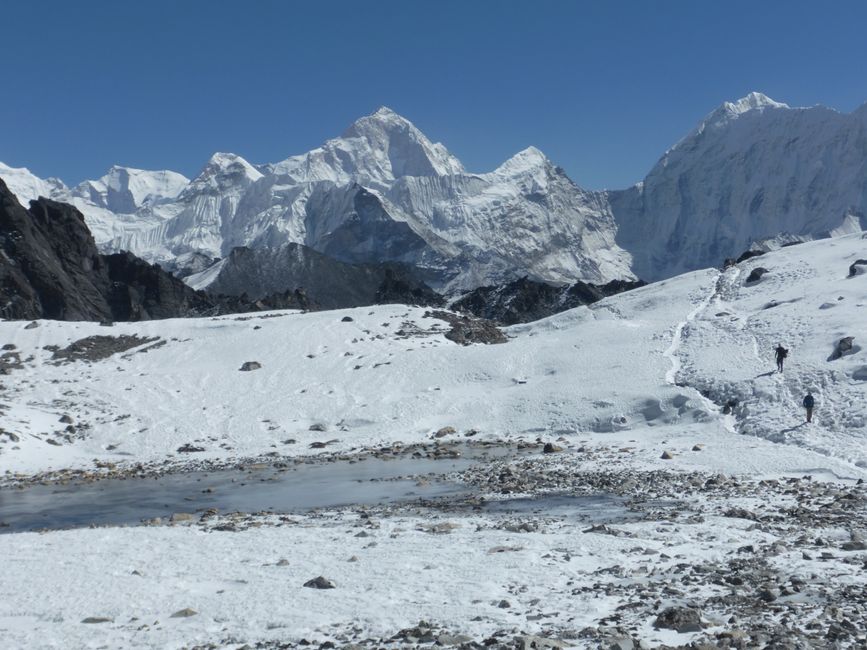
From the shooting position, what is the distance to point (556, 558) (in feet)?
50.2

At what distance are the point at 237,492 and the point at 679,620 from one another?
19080 mm

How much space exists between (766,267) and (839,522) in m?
56.1

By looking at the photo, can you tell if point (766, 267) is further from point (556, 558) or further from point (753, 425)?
point (556, 558)

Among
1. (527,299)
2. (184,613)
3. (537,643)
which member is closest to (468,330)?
(184,613)

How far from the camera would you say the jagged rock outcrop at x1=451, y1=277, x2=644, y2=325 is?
474 ft

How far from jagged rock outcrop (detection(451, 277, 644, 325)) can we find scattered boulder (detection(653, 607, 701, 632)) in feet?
412

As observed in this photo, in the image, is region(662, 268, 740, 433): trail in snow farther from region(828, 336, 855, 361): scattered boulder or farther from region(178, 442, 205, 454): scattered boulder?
region(178, 442, 205, 454): scattered boulder

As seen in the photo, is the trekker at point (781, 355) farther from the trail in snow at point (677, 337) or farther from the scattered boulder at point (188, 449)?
the scattered boulder at point (188, 449)

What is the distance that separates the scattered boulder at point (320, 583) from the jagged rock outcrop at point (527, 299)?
124m

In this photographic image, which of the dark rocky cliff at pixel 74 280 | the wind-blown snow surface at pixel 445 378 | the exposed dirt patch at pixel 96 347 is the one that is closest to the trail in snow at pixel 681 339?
the wind-blown snow surface at pixel 445 378

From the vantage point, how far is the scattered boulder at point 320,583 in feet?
45.9

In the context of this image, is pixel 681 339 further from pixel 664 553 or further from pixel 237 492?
pixel 664 553

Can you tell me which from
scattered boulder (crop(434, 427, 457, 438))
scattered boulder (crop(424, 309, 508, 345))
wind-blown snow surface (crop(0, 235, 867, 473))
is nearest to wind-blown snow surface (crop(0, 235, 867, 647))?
wind-blown snow surface (crop(0, 235, 867, 473))

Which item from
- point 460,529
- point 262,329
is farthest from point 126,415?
point 460,529
